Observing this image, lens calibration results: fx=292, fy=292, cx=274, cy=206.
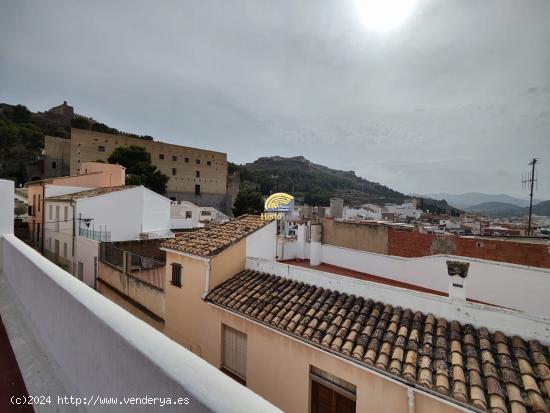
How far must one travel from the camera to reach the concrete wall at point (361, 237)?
13062mm

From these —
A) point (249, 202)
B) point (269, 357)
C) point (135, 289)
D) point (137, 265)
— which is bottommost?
point (135, 289)

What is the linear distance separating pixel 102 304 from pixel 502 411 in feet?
14.9

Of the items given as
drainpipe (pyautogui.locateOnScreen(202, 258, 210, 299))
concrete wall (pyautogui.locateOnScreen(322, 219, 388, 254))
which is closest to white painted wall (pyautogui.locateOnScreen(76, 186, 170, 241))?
drainpipe (pyautogui.locateOnScreen(202, 258, 210, 299))

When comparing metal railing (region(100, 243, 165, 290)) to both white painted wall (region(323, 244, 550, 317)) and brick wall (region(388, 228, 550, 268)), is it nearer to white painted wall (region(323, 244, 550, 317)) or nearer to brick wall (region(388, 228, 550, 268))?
white painted wall (region(323, 244, 550, 317))

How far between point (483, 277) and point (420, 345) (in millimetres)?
5941

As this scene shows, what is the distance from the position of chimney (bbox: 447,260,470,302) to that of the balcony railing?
5713mm

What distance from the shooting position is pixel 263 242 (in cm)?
998

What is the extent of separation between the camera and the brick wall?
10055 mm

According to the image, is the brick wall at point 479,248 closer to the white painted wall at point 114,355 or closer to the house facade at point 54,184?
the white painted wall at point 114,355

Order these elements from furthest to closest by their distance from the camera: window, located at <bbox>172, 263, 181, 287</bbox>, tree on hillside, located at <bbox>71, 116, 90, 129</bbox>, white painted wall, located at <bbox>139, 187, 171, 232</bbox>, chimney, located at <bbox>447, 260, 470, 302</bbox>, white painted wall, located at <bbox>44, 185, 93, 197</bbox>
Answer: tree on hillside, located at <bbox>71, 116, 90, 129</bbox>, white painted wall, located at <bbox>139, 187, 171, 232</bbox>, white painted wall, located at <bbox>44, 185, 93, 197</bbox>, window, located at <bbox>172, 263, 181, 287</bbox>, chimney, located at <bbox>447, 260, 470, 302</bbox>

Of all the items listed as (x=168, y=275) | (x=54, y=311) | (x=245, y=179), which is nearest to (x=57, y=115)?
(x=245, y=179)

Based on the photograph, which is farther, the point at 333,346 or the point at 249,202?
the point at 249,202

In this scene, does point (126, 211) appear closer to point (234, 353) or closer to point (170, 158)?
point (234, 353)

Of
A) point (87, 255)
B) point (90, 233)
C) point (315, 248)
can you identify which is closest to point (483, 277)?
point (315, 248)
